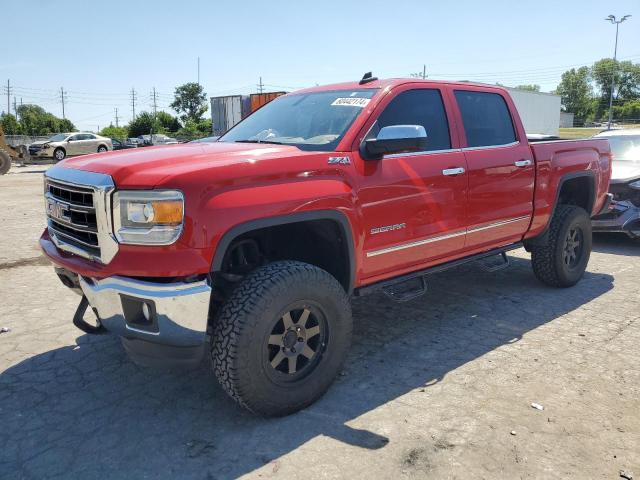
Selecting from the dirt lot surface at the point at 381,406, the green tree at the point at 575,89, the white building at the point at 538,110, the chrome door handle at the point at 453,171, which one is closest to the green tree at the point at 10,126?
the white building at the point at 538,110

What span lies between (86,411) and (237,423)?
3.00ft

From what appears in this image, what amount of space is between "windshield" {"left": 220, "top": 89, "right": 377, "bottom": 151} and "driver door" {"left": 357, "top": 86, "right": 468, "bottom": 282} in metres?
0.21

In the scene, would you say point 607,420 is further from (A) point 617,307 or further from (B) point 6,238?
(B) point 6,238

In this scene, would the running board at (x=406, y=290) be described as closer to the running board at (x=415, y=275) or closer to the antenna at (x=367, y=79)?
the running board at (x=415, y=275)

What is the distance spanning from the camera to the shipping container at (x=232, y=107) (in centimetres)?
2644

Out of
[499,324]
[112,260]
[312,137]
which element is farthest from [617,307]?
[112,260]

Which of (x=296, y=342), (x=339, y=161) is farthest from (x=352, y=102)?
(x=296, y=342)

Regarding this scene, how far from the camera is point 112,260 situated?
2771 millimetres

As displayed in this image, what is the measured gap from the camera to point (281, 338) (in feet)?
10.1

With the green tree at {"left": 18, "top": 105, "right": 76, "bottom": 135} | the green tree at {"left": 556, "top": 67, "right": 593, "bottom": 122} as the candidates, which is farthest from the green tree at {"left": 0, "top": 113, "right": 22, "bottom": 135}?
the green tree at {"left": 556, "top": 67, "right": 593, "bottom": 122}

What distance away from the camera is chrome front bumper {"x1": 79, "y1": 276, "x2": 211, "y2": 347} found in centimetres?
267

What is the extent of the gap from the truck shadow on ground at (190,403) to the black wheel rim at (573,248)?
79 cm

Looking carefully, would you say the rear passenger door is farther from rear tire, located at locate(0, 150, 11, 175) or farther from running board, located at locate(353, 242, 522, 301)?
rear tire, located at locate(0, 150, 11, 175)

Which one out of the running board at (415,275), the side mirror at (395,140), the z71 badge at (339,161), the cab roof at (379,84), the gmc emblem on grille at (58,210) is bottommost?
the running board at (415,275)
